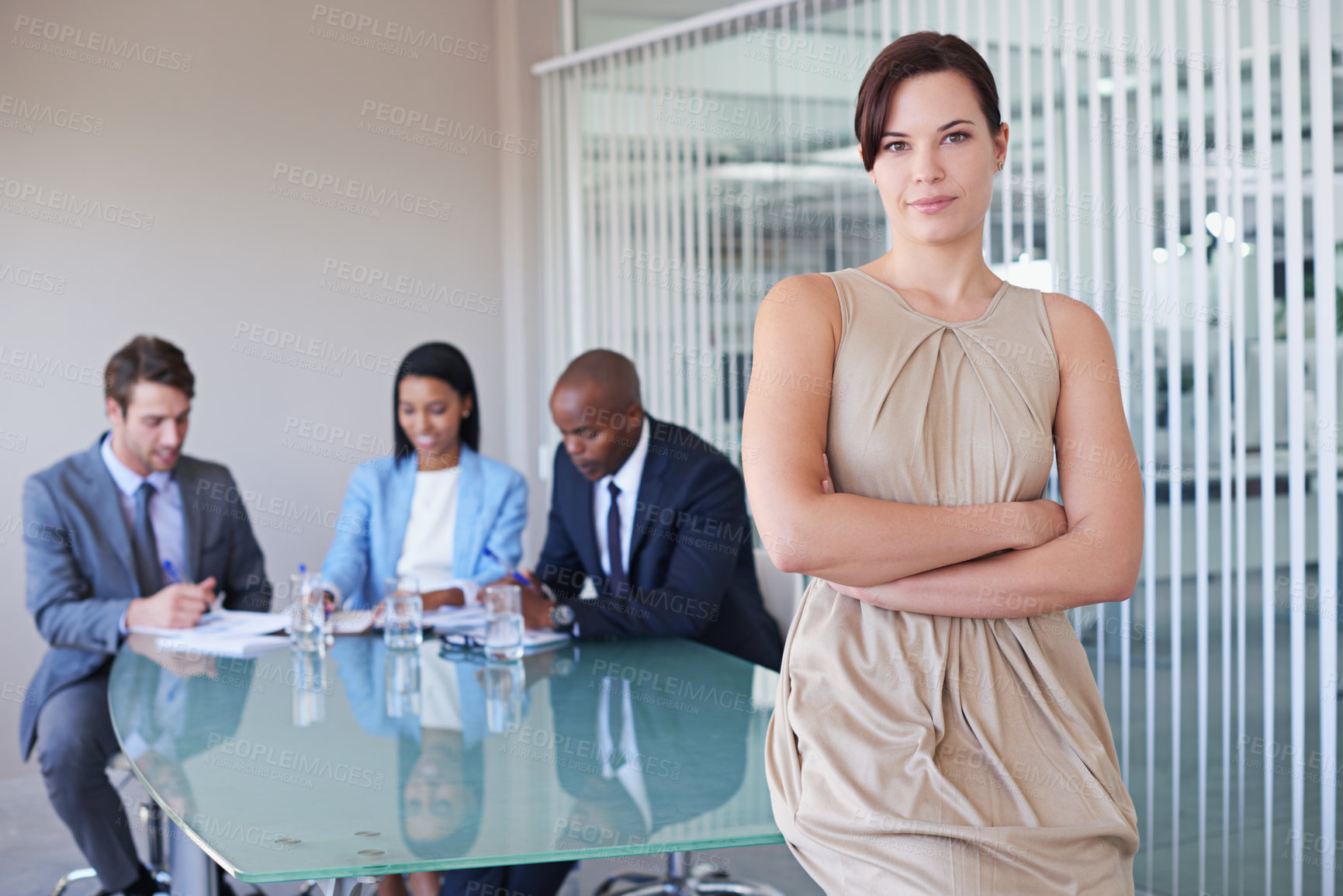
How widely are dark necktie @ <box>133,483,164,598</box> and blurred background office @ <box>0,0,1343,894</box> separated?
998mm

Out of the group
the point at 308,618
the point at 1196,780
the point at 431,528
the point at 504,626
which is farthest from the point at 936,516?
the point at 431,528

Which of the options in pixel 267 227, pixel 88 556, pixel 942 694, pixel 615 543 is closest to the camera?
pixel 942 694

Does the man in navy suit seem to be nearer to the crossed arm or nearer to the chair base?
the chair base

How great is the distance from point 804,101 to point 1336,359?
84.3 inches

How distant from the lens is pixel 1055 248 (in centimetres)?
333

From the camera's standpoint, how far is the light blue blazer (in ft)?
11.9

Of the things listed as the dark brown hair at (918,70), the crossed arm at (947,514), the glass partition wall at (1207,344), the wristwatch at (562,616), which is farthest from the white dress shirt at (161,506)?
the dark brown hair at (918,70)

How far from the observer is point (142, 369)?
11.1ft

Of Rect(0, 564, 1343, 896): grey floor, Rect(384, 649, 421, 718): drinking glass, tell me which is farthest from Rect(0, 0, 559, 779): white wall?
Rect(384, 649, 421, 718): drinking glass

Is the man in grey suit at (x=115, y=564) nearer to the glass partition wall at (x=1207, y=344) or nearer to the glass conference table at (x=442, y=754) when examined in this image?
the glass conference table at (x=442, y=754)

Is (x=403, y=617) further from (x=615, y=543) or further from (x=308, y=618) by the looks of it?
(x=615, y=543)

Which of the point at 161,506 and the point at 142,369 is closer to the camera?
the point at 142,369

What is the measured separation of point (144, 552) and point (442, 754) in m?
1.90

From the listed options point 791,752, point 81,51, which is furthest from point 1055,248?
point 81,51
